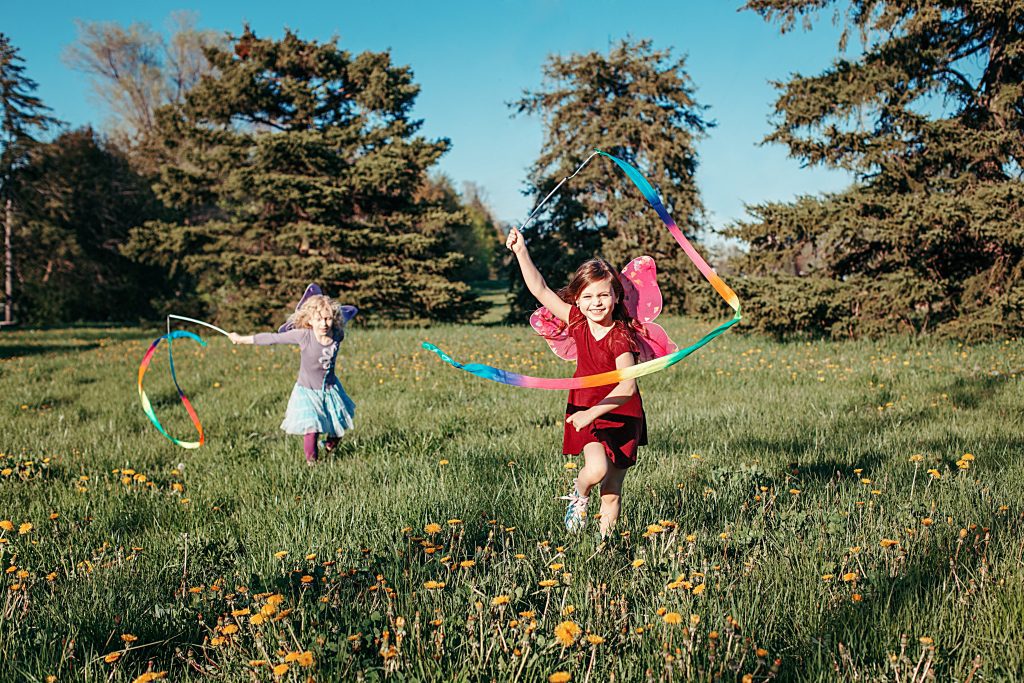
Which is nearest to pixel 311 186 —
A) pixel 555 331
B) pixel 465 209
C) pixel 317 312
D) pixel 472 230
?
pixel 465 209

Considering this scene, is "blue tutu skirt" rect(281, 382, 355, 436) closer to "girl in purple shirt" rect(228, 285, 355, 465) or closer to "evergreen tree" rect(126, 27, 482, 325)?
"girl in purple shirt" rect(228, 285, 355, 465)

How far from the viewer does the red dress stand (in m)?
3.86

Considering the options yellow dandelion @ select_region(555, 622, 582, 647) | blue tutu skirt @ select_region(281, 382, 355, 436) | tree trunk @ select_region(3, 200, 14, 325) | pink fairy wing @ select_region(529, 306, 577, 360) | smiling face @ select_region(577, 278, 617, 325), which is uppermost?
tree trunk @ select_region(3, 200, 14, 325)

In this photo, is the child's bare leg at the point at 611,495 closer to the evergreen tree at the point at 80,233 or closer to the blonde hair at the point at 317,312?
the blonde hair at the point at 317,312

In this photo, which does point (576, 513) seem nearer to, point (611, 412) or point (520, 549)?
point (520, 549)

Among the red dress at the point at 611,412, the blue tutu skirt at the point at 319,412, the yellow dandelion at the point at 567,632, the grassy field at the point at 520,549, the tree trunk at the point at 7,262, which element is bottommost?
the grassy field at the point at 520,549

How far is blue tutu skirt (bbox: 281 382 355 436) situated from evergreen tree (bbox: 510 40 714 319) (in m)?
22.5

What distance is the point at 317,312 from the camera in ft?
21.6

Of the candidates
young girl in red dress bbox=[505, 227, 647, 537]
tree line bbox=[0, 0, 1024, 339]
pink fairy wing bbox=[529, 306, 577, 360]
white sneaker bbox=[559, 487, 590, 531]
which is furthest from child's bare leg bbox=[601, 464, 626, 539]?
tree line bbox=[0, 0, 1024, 339]

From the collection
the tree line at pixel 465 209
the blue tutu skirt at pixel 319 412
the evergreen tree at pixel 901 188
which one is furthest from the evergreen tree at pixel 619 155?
the blue tutu skirt at pixel 319 412

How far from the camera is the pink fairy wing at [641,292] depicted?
404cm

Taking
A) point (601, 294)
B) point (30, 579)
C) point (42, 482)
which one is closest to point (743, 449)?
point (601, 294)

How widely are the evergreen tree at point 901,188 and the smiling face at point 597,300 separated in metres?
10.4

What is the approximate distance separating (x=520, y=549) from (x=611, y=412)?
0.87m
